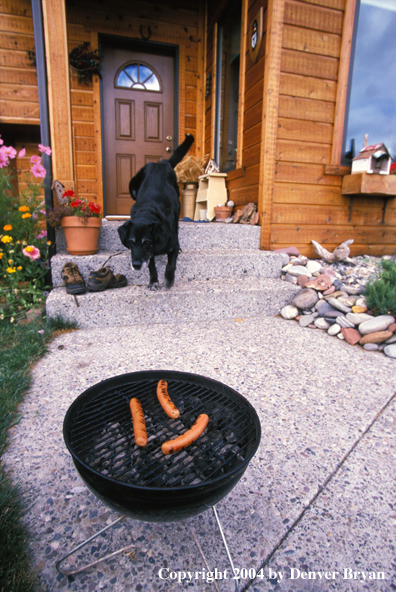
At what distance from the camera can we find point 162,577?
2.84 ft

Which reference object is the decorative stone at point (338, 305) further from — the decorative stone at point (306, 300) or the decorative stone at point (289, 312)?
the decorative stone at point (289, 312)

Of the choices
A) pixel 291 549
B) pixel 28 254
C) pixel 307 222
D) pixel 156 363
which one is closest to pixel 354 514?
pixel 291 549

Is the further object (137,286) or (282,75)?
(282,75)

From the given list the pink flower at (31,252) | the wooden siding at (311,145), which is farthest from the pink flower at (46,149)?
the wooden siding at (311,145)

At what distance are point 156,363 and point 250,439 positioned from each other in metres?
1.16

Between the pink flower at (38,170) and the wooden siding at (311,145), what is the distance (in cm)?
231

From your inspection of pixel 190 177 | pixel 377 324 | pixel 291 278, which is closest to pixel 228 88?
pixel 190 177

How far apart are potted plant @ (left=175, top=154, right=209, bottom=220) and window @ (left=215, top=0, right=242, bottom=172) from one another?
317 mm

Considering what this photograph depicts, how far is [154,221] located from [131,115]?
11.2ft

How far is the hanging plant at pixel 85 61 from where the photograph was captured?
4410 mm

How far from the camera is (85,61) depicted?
14.6 feet

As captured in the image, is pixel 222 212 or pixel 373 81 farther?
pixel 222 212

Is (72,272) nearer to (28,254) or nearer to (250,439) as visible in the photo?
(28,254)

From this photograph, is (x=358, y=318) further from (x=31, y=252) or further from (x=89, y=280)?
(x=31, y=252)
